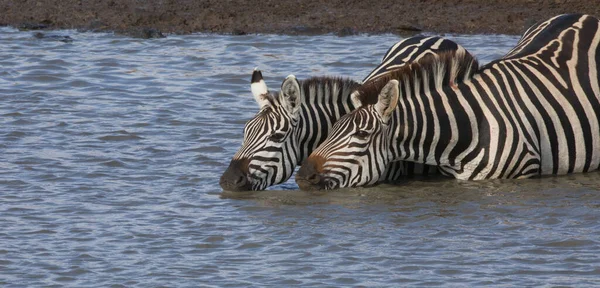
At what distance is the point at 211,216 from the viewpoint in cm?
948

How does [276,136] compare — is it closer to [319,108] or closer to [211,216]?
[319,108]

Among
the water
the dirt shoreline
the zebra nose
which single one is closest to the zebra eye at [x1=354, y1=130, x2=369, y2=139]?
the water

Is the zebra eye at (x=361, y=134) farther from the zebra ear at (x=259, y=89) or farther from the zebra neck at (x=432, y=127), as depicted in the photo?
the zebra ear at (x=259, y=89)

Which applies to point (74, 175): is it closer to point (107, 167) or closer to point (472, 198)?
point (107, 167)

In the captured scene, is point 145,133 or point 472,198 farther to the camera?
point 145,133

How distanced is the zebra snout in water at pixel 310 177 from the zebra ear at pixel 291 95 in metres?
0.49

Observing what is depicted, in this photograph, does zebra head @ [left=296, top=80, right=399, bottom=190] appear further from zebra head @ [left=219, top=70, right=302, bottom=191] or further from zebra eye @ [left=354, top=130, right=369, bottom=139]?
zebra head @ [left=219, top=70, right=302, bottom=191]

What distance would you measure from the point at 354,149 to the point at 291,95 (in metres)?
0.72

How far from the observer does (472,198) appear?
32.5 ft

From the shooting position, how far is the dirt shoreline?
728 inches

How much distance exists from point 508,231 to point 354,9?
1100 centimetres

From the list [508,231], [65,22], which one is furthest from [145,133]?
[65,22]

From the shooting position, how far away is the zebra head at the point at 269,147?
9.93 meters

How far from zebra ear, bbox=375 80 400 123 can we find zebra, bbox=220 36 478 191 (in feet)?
0.46
